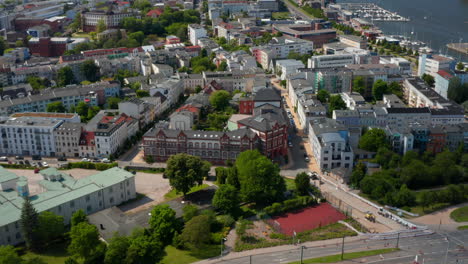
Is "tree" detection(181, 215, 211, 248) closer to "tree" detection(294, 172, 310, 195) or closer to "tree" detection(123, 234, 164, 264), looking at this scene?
"tree" detection(123, 234, 164, 264)

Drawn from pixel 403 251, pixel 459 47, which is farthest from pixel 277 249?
pixel 459 47

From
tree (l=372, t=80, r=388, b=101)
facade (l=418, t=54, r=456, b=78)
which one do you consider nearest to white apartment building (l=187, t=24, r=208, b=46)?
tree (l=372, t=80, r=388, b=101)

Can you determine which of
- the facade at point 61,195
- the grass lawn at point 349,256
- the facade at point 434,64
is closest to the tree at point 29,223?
the facade at point 61,195

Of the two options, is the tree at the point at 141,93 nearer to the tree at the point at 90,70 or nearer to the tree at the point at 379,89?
the tree at the point at 90,70

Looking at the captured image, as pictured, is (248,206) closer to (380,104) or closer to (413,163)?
(413,163)

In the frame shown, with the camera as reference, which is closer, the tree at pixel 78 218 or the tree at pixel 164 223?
the tree at pixel 164 223

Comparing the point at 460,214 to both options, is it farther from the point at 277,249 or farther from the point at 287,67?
the point at 287,67
